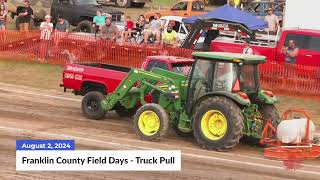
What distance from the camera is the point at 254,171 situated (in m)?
10.8

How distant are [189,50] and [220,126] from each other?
8.99 m

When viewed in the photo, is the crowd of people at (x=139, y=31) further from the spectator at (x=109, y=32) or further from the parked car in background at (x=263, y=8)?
the parked car in background at (x=263, y=8)

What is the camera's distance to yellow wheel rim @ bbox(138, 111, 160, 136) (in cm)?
1252

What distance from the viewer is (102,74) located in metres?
14.6

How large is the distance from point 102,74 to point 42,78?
5.92 meters

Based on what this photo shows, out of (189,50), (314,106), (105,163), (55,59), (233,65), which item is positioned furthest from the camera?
(55,59)

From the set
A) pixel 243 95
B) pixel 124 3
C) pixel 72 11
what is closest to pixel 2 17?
pixel 72 11

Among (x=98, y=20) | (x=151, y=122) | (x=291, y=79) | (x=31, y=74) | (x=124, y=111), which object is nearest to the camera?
(x=151, y=122)

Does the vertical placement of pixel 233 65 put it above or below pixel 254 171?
above

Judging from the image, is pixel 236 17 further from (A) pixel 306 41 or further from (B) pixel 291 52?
(A) pixel 306 41

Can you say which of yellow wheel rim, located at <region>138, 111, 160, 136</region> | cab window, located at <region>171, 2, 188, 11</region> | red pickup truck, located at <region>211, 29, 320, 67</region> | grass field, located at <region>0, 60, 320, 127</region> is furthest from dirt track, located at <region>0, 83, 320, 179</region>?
cab window, located at <region>171, 2, 188, 11</region>

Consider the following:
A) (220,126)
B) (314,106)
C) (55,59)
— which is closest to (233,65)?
(220,126)

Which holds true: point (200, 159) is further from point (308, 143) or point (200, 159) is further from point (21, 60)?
point (21, 60)

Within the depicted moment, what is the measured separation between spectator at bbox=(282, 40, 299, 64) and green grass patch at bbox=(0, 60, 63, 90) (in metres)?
6.73
